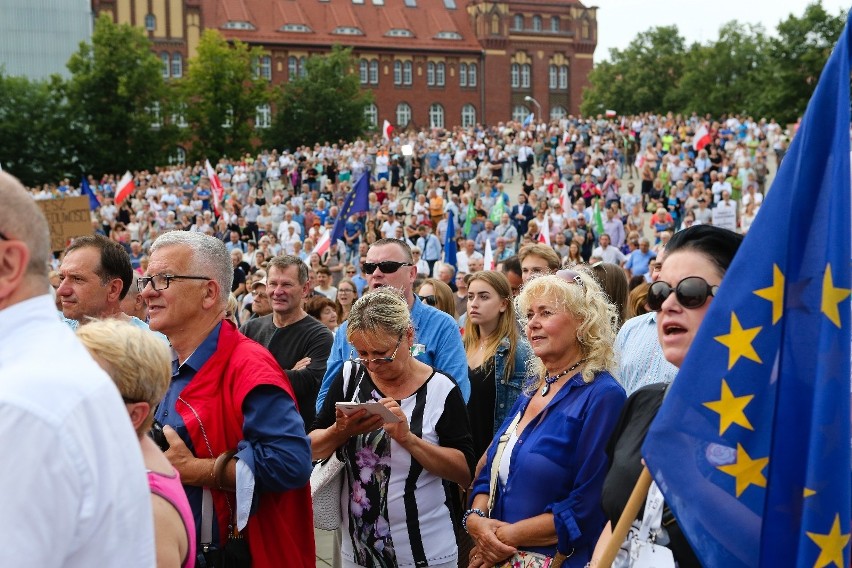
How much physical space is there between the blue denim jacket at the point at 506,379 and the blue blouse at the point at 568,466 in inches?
66.8

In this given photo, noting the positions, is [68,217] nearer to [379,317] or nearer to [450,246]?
[450,246]

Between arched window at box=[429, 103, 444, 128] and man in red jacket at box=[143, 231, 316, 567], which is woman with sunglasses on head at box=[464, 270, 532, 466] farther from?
arched window at box=[429, 103, 444, 128]

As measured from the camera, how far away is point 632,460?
9.71 ft

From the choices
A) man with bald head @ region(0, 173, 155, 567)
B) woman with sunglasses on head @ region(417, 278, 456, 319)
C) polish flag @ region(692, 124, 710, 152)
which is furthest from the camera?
polish flag @ region(692, 124, 710, 152)

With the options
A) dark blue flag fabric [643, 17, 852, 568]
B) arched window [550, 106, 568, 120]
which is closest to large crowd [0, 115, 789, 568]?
dark blue flag fabric [643, 17, 852, 568]

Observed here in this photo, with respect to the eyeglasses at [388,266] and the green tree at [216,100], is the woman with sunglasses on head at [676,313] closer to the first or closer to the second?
the eyeglasses at [388,266]

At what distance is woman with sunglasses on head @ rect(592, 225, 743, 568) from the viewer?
2.84 metres

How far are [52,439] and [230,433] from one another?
5.85 ft

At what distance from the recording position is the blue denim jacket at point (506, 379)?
5.62m

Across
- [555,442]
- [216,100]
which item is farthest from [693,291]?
[216,100]

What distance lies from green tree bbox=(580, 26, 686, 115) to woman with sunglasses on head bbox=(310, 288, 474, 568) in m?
73.7

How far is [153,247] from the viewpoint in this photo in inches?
155

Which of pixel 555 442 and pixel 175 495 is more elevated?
pixel 175 495

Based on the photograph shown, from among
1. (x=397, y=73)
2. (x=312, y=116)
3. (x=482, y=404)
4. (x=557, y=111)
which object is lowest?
(x=482, y=404)
